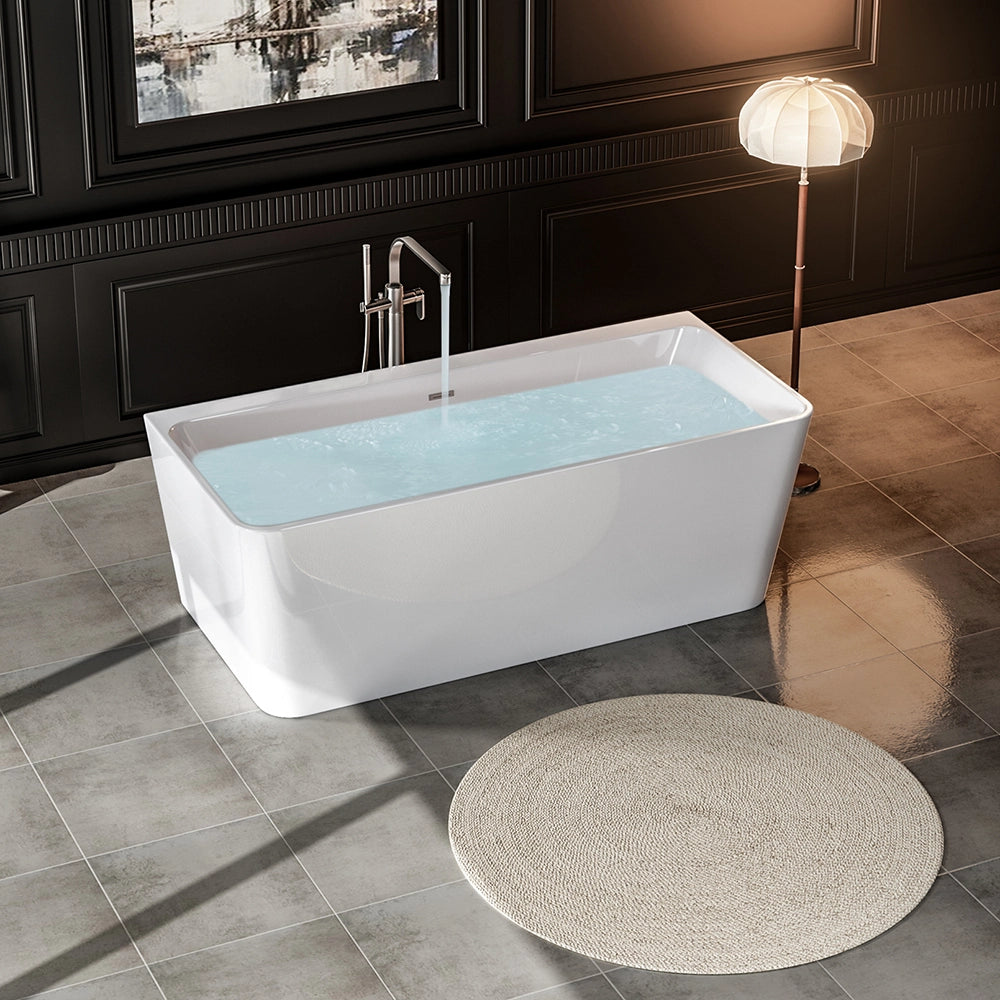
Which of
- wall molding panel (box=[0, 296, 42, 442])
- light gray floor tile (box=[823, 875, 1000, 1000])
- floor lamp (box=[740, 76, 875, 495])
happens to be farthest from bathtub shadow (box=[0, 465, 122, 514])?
light gray floor tile (box=[823, 875, 1000, 1000])

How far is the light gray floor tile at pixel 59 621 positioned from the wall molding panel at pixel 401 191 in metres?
0.90

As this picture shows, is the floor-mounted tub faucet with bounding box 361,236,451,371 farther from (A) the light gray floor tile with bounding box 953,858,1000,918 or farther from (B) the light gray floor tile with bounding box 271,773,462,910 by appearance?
(A) the light gray floor tile with bounding box 953,858,1000,918

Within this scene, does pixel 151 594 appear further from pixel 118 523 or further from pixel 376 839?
pixel 376 839

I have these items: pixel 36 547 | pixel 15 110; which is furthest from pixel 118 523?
pixel 15 110

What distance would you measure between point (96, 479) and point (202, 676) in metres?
1.08

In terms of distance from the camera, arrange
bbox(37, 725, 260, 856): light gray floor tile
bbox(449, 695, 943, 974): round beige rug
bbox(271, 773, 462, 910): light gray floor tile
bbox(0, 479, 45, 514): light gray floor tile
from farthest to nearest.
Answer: bbox(0, 479, 45, 514): light gray floor tile
bbox(37, 725, 260, 856): light gray floor tile
bbox(271, 773, 462, 910): light gray floor tile
bbox(449, 695, 943, 974): round beige rug

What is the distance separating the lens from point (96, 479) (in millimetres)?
4945

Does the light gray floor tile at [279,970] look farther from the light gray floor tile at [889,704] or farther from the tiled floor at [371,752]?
the light gray floor tile at [889,704]

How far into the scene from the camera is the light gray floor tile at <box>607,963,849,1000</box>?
125 inches

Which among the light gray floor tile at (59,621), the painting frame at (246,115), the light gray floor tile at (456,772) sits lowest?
the light gray floor tile at (456,772)

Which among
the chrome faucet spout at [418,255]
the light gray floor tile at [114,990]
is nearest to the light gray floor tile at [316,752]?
the light gray floor tile at [114,990]

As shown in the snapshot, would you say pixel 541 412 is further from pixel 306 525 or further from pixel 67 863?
pixel 67 863

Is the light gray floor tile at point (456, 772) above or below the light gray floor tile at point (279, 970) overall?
above

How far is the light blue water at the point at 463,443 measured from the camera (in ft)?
13.4
